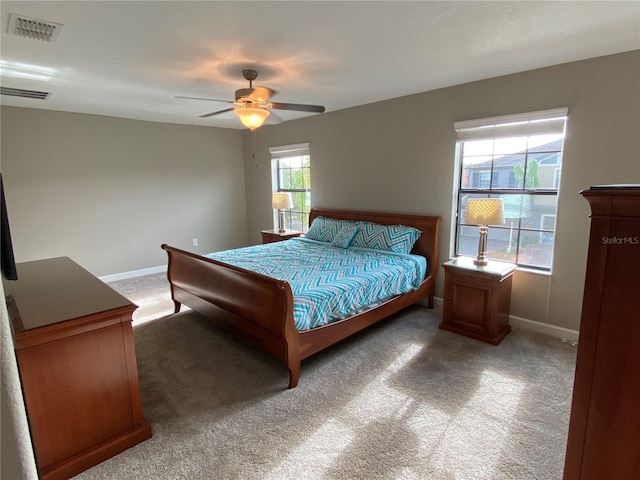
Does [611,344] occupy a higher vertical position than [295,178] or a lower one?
lower

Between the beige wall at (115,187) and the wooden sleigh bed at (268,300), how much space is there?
2000 mm

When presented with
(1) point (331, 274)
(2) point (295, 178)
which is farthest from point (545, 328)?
(2) point (295, 178)

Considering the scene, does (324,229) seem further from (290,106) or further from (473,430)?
(473,430)

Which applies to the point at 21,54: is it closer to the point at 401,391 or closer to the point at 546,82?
the point at 401,391

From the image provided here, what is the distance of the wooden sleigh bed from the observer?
237 centimetres

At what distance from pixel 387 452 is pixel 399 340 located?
1.33 m

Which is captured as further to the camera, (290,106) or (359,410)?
(290,106)

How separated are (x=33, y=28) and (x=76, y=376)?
2137mm

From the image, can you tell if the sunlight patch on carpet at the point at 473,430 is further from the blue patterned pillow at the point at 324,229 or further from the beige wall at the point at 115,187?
the beige wall at the point at 115,187

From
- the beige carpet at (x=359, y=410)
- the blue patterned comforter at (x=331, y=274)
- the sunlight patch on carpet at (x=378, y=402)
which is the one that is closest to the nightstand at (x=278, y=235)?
the blue patterned comforter at (x=331, y=274)

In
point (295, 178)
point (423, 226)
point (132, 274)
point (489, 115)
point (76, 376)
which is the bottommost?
point (132, 274)

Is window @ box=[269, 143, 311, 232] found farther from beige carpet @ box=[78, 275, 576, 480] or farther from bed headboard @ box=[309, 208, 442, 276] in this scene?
beige carpet @ box=[78, 275, 576, 480]

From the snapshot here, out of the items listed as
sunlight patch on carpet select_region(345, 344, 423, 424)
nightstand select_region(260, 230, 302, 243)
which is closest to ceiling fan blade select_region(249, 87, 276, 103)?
nightstand select_region(260, 230, 302, 243)

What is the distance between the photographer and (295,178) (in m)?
5.59
